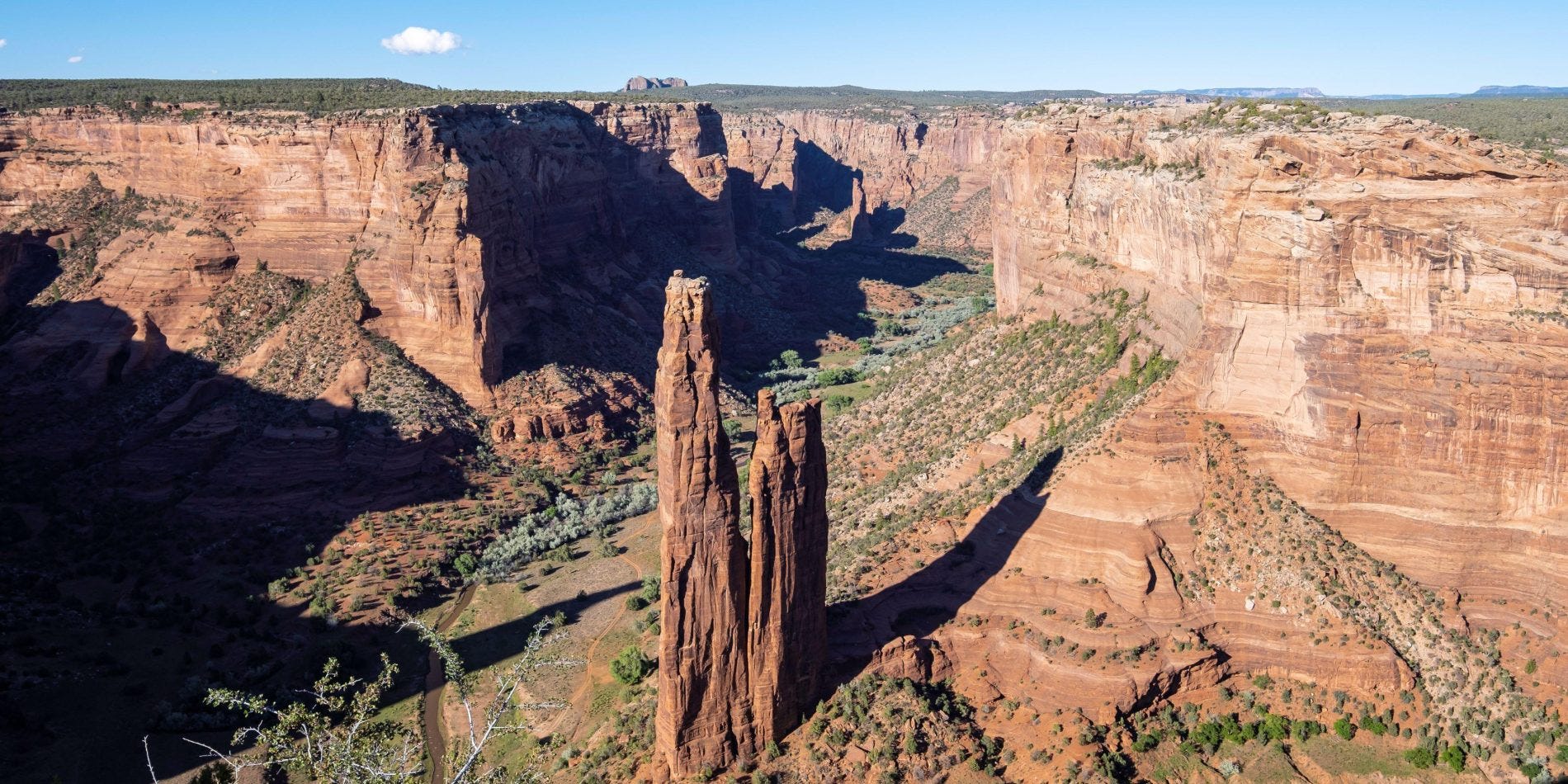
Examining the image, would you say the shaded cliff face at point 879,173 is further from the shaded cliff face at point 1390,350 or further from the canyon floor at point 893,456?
the shaded cliff face at point 1390,350

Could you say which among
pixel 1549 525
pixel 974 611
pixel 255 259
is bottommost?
pixel 974 611

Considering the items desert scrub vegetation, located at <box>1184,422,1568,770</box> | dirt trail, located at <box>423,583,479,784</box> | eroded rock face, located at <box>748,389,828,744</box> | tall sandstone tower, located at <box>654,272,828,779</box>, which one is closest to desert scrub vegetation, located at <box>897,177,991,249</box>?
dirt trail, located at <box>423,583,479,784</box>

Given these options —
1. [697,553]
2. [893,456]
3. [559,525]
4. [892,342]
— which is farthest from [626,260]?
[697,553]

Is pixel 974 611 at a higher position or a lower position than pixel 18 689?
higher

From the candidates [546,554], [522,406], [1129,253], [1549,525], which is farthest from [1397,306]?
[522,406]

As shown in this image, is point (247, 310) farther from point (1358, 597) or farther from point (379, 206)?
point (1358, 597)

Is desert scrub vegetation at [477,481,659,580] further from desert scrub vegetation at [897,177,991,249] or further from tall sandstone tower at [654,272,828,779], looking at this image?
desert scrub vegetation at [897,177,991,249]

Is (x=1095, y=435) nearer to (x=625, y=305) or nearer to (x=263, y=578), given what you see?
(x=263, y=578)
